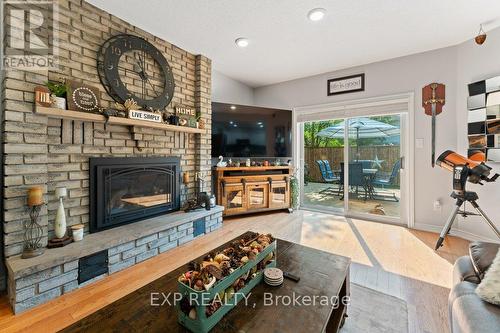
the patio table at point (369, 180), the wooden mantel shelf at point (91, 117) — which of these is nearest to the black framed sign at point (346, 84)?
the patio table at point (369, 180)

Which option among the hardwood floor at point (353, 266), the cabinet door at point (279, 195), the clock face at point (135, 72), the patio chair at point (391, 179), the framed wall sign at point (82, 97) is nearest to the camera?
the hardwood floor at point (353, 266)

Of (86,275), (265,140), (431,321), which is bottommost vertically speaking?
(431,321)

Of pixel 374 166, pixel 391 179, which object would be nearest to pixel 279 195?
pixel 374 166

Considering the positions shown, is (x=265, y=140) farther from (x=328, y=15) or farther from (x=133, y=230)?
(x=133, y=230)

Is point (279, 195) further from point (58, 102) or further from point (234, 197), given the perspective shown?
point (58, 102)

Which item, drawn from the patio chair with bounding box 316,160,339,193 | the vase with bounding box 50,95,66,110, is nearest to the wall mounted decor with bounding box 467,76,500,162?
the patio chair with bounding box 316,160,339,193

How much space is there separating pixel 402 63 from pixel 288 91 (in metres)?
1.82

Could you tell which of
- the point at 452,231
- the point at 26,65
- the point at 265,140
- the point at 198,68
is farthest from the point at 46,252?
the point at 452,231

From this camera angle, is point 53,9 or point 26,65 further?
point 53,9

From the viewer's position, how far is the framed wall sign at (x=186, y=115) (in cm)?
279

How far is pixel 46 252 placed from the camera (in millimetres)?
1620

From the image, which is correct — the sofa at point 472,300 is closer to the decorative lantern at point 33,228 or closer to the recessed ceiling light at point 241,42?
the decorative lantern at point 33,228

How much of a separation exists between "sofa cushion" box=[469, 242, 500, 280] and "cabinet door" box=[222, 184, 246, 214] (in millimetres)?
2720

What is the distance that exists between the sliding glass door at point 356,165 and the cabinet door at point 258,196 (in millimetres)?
926
